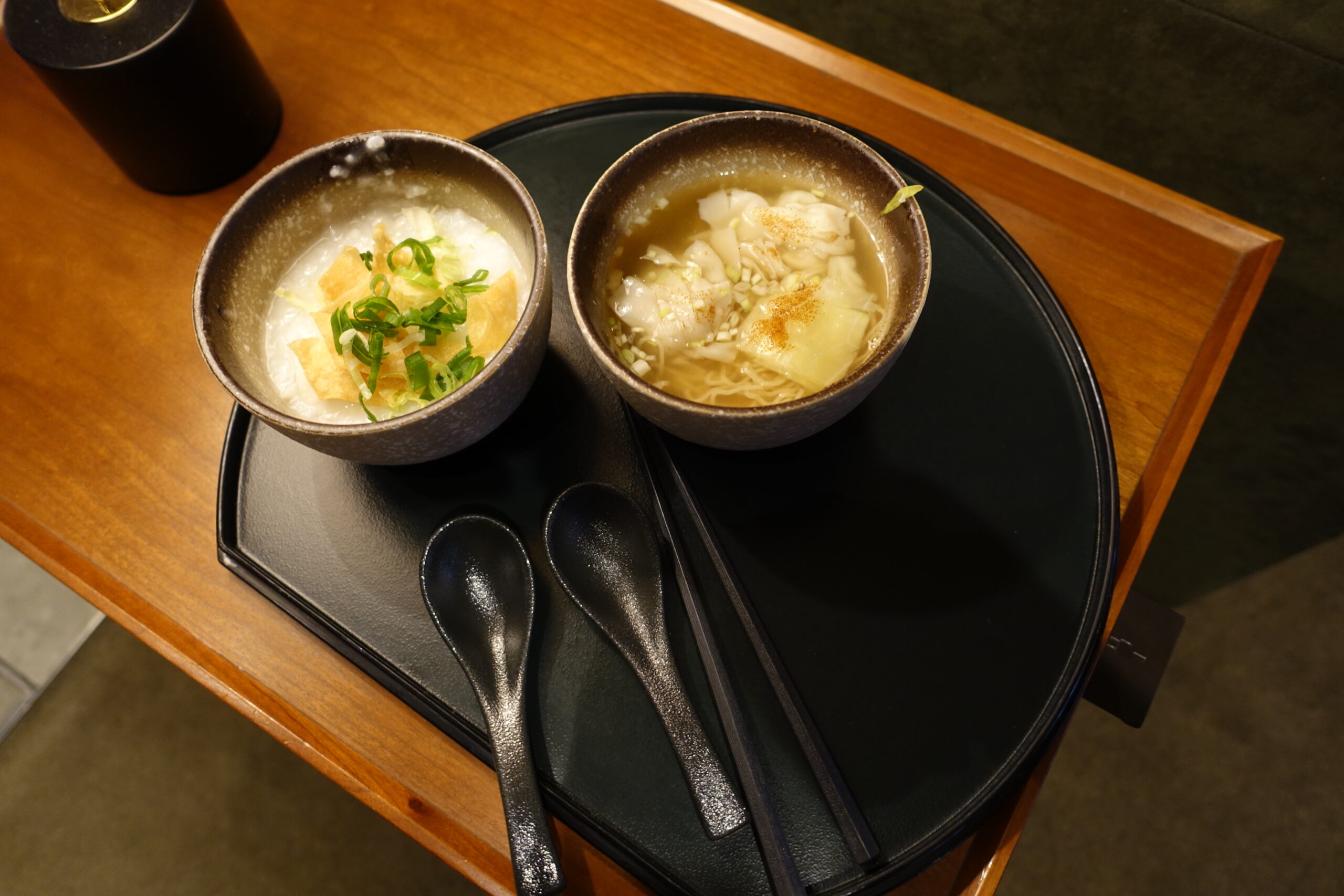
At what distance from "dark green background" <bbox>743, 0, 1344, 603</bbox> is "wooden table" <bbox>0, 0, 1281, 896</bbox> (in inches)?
12.4

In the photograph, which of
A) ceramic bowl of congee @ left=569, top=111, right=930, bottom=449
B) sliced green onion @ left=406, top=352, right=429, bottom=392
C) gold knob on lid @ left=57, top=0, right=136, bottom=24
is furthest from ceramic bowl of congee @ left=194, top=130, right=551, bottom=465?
gold knob on lid @ left=57, top=0, right=136, bottom=24

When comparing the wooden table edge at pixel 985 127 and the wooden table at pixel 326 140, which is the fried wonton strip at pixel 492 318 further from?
the wooden table edge at pixel 985 127

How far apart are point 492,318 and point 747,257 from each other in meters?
0.38

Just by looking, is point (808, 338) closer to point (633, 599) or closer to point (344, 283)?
point (633, 599)

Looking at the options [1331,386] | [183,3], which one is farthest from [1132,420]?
[183,3]

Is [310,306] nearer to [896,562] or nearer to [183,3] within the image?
[183,3]

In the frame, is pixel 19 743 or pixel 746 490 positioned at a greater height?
pixel 746 490

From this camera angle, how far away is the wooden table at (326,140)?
1157 mm

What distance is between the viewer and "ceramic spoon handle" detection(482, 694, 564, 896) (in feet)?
3.08

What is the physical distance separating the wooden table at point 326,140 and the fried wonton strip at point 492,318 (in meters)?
0.52

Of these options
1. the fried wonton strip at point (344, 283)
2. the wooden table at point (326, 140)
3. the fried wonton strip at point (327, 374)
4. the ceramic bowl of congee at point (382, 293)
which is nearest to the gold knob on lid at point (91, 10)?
the wooden table at point (326, 140)

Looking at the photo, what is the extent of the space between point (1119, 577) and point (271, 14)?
1.93 m

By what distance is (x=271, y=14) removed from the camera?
1.71 meters

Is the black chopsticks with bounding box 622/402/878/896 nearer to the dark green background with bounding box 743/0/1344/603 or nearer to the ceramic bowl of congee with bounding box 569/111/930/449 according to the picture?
the ceramic bowl of congee with bounding box 569/111/930/449
